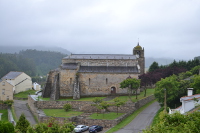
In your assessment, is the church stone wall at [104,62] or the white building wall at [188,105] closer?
the white building wall at [188,105]

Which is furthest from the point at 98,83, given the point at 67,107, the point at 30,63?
the point at 30,63

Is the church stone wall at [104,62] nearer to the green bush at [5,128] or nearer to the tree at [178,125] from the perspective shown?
the green bush at [5,128]

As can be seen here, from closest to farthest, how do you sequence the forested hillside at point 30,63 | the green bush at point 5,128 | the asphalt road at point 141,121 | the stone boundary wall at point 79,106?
the green bush at point 5,128 → the asphalt road at point 141,121 → the stone boundary wall at point 79,106 → the forested hillside at point 30,63

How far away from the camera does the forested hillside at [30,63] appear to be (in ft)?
363

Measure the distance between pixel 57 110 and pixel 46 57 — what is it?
6175 inches

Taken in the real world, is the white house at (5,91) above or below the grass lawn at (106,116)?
above

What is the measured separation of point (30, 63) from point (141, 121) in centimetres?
11766

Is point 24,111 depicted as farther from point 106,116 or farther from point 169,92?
point 169,92

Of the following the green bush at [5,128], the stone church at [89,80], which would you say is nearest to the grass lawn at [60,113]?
the stone church at [89,80]

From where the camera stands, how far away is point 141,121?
98.4 ft

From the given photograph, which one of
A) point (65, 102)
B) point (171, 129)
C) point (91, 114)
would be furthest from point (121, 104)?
point (171, 129)

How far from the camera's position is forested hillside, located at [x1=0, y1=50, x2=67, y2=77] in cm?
11061

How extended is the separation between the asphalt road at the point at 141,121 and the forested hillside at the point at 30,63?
82.0 metres

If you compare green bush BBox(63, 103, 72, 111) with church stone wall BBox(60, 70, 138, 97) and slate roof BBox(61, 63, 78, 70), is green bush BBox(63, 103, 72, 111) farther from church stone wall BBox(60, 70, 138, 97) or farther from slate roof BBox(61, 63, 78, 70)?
slate roof BBox(61, 63, 78, 70)
